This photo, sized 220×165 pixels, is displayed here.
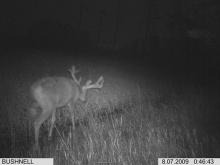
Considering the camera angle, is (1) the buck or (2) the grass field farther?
(1) the buck

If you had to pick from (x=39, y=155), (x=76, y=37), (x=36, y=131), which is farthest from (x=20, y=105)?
(x=76, y=37)
